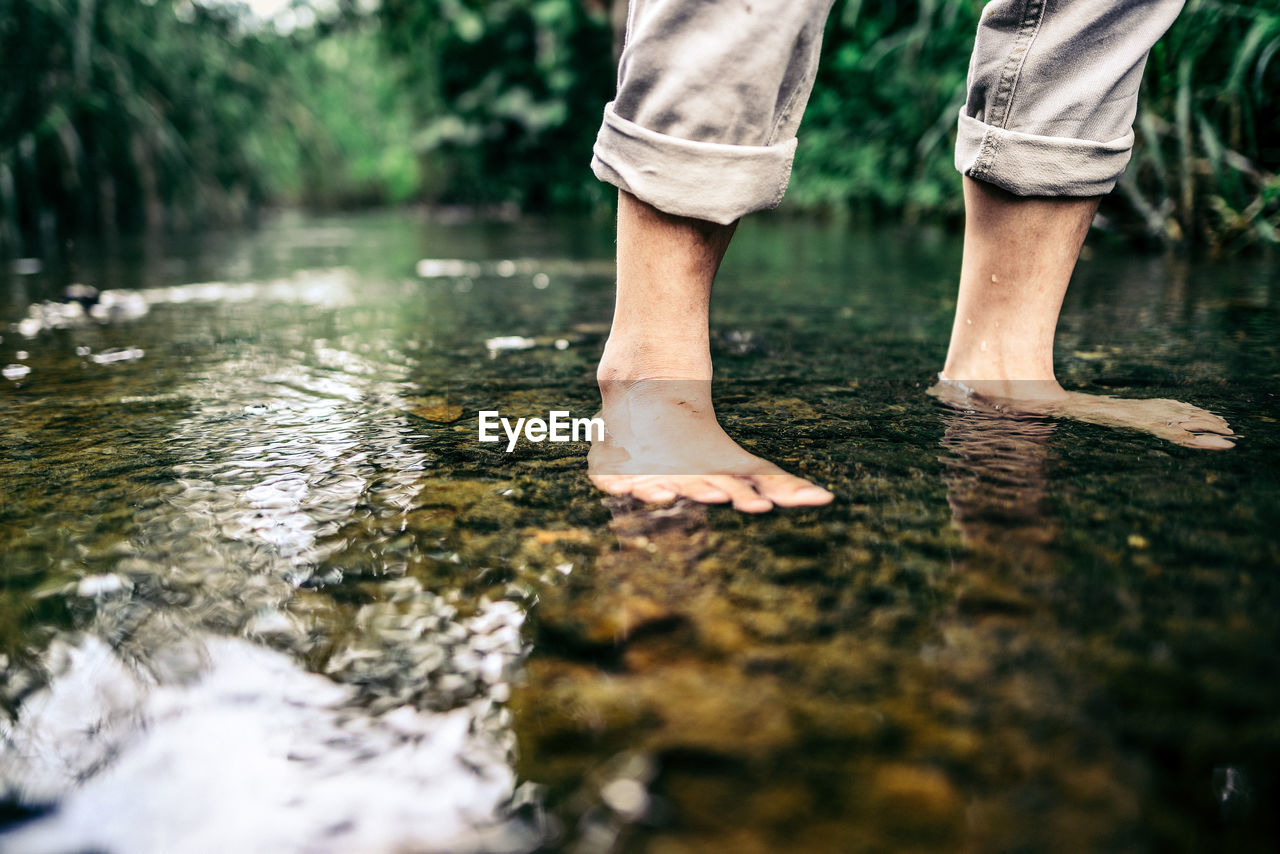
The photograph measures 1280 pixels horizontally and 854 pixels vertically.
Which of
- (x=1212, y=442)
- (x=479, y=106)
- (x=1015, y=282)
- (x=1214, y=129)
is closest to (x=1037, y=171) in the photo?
(x=1015, y=282)

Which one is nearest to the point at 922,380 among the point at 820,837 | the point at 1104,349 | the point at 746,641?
the point at 1104,349

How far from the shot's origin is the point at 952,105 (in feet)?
9.69

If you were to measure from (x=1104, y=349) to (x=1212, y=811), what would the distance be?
1263 mm

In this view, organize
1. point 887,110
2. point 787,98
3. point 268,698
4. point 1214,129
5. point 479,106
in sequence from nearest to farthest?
point 268,698
point 787,98
point 1214,129
point 887,110
point 479,106

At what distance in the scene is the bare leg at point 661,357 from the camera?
3.00 feet

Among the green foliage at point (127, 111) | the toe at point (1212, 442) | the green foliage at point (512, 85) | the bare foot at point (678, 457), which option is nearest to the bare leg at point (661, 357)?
the bare foot at point (678, 457)

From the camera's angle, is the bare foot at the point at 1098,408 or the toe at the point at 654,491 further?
the bare foot at the point at 1098,408

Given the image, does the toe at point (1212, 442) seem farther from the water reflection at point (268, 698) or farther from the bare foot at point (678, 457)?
the water reflection at point (268, 698)

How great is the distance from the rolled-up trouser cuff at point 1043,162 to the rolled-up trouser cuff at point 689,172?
1.12 ft

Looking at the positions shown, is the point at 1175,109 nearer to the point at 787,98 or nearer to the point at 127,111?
the point at 787,98

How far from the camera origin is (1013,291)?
1.20m

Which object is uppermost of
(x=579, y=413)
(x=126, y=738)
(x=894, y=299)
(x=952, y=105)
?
(x=952, y=105)

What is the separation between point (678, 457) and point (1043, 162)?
649 millimetres

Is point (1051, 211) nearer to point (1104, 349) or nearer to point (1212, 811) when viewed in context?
point (1104, 349)
